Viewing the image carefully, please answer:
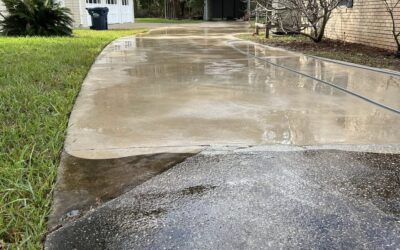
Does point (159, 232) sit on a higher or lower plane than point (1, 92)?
lower

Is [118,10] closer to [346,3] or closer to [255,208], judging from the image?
[346,3]

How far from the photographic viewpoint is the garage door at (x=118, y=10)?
28725 millimetres

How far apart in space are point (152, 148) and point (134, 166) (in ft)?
1.42

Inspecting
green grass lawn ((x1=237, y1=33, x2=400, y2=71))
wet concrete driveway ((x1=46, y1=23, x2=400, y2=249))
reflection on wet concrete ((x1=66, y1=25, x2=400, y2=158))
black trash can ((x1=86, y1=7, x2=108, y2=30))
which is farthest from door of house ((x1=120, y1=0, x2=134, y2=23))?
wet concrete driveway ((x1=46, y1=23, x2=400, y2=249))

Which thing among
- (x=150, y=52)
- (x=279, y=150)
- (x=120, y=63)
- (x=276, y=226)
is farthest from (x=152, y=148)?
(x=150, y=52)

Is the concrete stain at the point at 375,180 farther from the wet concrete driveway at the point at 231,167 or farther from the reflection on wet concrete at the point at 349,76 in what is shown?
the reflection on wet concrete at the point at 349,76

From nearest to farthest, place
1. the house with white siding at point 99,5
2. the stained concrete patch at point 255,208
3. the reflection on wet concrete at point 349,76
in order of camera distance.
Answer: the stained concrete patch at point 255,208 < the reflection on wet concrete at point 349,76 < the house with white siding at point 99,5

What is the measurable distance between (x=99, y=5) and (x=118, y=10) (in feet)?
15.6

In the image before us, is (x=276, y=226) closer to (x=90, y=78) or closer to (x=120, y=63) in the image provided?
(x=90, y=78)

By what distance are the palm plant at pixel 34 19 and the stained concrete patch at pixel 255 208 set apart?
1330cm

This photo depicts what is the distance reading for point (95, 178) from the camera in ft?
10.8

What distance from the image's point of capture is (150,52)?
37.7 feet

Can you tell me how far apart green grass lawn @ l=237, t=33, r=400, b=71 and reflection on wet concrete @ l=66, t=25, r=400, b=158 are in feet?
3.29

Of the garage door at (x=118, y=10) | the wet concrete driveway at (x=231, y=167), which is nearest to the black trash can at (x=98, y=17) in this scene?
the garage door at (x=118, y=10)
